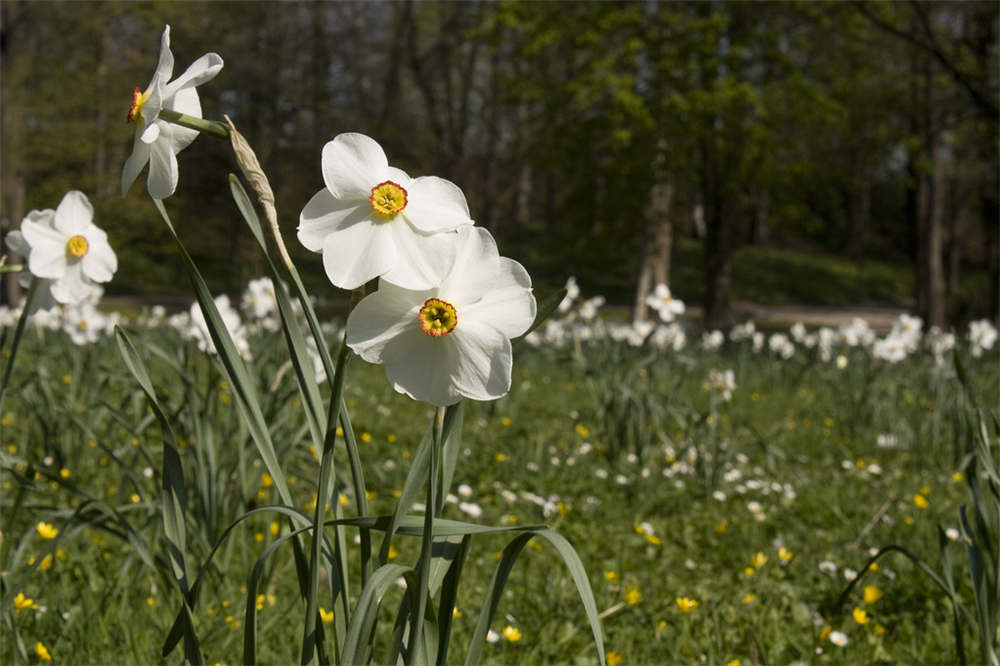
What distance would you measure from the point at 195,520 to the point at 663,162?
998 cm

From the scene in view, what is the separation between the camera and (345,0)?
16438mm

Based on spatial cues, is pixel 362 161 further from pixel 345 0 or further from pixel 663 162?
pixel 345 0

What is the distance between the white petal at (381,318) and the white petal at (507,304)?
0.20 ft

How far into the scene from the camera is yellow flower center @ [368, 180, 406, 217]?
2.97 ft

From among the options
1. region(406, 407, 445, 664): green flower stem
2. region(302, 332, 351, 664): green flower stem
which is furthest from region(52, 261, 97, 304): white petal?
region(406, 407, 445, 664): green flower stem

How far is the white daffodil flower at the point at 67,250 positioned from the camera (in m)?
1.56

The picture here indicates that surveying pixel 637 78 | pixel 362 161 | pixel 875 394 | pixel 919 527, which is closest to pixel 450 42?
pixel 637 78

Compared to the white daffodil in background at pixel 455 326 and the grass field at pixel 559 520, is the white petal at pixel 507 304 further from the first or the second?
the grass field at pixel 559 520

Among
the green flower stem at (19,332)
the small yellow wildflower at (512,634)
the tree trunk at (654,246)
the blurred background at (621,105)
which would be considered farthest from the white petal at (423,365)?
the tree trunk at (654,246)

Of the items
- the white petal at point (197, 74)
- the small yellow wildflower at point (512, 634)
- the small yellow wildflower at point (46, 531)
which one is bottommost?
the small yellow wildflower at point (512, 634)

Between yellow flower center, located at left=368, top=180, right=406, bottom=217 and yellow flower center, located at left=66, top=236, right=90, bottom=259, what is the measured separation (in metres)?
0.93

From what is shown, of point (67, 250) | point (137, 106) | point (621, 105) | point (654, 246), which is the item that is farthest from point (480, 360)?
point (654, 246)

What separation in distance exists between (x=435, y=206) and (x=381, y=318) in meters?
0.14

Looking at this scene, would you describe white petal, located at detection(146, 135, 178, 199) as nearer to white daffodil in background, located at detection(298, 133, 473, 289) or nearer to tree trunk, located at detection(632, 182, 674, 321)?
white daffodil in background, located at detection(298, 133, 473, 289)
